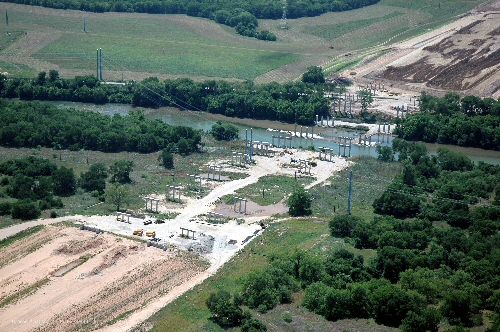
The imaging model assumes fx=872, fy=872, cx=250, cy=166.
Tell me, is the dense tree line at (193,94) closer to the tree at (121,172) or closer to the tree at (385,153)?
the tree at (385,153)

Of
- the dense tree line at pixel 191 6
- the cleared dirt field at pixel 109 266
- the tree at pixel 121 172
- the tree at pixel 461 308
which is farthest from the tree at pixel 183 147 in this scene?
the dense tree line at pixel 191 6

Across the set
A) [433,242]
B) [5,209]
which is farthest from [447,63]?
[5,209]

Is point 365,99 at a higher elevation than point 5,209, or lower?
higher

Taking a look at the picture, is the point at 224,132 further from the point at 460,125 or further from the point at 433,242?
the point at 433,242

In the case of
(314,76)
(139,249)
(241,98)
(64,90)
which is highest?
(314,76)

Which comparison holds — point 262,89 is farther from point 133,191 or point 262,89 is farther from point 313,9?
point 313,9

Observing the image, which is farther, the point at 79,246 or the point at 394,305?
the point at 79,246

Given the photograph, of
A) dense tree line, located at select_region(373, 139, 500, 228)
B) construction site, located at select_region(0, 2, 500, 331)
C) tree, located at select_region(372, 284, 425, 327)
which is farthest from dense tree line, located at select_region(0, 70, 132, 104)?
tree, located at select_region(372, 284, 425, 327)

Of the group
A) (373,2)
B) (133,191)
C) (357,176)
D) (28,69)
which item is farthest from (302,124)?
(373,2)
